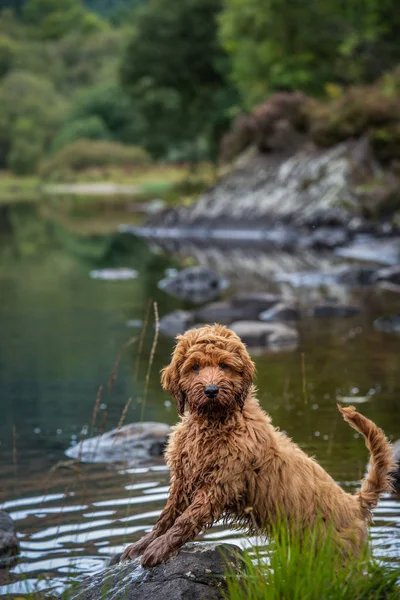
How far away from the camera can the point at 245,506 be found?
4.61 meters

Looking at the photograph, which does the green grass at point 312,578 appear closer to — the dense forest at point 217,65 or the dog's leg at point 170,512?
the dog's leg at point 170,512

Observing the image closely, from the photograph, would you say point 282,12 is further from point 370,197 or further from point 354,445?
point 354,445

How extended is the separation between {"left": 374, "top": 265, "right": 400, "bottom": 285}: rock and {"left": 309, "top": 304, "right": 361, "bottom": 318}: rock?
328 cm

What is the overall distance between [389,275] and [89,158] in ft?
197

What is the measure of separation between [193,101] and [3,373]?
40828mm

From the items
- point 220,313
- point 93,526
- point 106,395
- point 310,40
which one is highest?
point 310,40

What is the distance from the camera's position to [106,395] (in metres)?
10.8

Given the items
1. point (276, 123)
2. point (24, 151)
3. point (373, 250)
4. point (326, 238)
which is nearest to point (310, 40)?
point (276, 123)

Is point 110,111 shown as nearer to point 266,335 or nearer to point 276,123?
point 276,123

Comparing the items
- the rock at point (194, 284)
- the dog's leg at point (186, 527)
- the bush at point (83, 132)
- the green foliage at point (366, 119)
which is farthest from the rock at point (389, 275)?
the bush at point (83, 132)

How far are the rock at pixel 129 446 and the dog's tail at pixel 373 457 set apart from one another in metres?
3.50

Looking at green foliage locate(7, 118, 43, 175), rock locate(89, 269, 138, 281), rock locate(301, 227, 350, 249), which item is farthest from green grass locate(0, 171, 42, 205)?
rock locate(89, 269, 138, 281)

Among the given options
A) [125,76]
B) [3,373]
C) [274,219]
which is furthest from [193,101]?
[3,373]

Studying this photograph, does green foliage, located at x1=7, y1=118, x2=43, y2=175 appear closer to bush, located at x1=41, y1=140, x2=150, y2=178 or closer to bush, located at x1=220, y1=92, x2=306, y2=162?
bush, located at x1=41, y1=140, x2=150, y2=178
